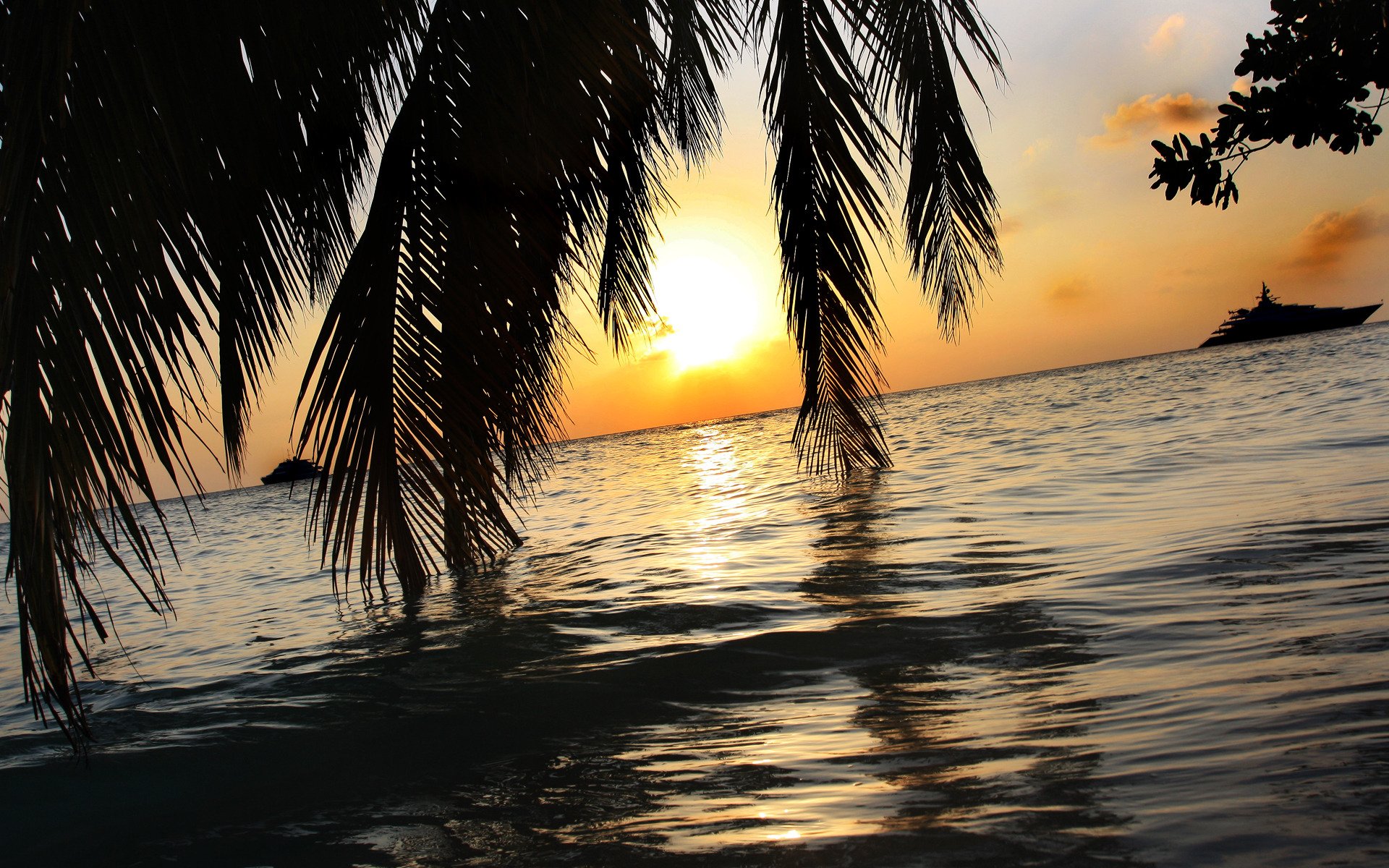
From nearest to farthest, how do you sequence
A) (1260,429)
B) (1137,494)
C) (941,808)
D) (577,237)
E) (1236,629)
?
(941,808)
(1236,629)
(577,237)
(1137,494)
(1260,429)

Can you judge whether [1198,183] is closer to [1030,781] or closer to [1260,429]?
[1030,781]

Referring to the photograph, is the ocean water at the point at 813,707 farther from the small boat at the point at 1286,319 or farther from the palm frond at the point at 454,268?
the small boat at the point at 1286,319

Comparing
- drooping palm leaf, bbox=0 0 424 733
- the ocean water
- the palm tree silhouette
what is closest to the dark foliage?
the ocean water

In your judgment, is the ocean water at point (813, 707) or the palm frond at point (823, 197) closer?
the ocean water at point (813, 707)

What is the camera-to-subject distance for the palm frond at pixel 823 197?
439cm

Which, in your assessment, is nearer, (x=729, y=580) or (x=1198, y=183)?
(x=1198, y=183)

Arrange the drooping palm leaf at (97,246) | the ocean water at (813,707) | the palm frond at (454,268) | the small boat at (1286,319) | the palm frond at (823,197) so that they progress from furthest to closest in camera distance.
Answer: the small boat at (1286,319) < the palm frond at (823,197) < the palm frond at (454,268) < the drooping palm leaf at (97,246) < the ocean water at (813,707)

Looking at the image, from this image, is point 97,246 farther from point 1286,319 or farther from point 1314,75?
point 1286,319

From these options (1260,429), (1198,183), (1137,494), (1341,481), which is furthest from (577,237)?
(1260,429)

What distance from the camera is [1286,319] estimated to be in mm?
58156

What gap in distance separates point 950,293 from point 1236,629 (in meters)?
3.21

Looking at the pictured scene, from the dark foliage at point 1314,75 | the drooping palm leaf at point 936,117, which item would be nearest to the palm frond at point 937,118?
the drooping palm leaf at point 936,117

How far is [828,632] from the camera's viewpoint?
9.96 feet

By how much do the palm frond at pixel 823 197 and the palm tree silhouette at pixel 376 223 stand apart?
15 mm
